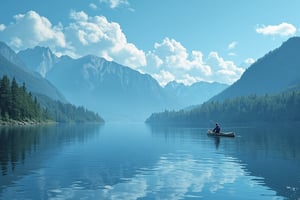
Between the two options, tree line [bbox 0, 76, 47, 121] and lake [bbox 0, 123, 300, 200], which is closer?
lake [bbox 0, 123, 300, 200]

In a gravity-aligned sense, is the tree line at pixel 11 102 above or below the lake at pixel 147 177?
above

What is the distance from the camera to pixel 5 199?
28.7 meters

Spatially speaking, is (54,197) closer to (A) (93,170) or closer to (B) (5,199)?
(B) (5,199)

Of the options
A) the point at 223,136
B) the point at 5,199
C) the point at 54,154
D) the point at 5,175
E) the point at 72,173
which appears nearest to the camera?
the point at 5,199

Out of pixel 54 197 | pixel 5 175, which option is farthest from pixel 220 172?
pixel 5 175

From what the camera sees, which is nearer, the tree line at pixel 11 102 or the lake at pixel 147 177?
the lake at pixel 147 177

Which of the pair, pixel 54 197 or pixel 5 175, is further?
pixel 5 175

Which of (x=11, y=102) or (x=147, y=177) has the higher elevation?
(x=11, y=102)

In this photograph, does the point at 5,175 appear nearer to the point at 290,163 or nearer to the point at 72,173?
the point at 72,173

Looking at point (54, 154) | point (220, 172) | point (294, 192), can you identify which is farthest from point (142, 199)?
point (54, 154)

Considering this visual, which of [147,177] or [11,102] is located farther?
[11,102]

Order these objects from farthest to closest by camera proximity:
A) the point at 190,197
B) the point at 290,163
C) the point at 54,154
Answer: the point at 54,154
the point at 290,163
the point at 190,197

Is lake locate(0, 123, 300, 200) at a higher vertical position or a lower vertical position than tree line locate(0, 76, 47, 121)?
lower

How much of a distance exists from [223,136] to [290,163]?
5827 centimetres
